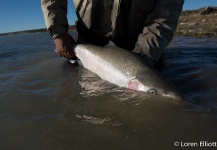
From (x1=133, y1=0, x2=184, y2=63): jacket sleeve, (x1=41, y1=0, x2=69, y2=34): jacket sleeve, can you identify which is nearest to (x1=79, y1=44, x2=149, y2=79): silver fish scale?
(x1=133, y1=0, x2=184, y2=63): jacket sleeve

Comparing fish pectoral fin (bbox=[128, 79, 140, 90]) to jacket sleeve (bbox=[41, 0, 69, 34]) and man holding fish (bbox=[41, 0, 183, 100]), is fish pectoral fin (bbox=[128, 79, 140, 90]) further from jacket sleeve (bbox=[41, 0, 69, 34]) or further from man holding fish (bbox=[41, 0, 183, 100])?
jacket sleeve (bbox=[41, 0, 69, 34])

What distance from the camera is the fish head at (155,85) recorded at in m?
3.28

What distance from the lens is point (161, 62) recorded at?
5129 mm

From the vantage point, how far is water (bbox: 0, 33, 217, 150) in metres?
2.41

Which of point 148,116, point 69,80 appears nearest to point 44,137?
point 148,116

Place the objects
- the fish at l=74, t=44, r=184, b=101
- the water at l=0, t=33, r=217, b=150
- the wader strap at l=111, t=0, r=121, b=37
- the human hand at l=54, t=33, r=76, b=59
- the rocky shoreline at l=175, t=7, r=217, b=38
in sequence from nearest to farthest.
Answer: the water at l=0, t=33, r=217, b=150 → the fish at l=74, t=44, r=184, b=101 → the wader strap at l=111, t=0, r=121, b=37 → the human hand at l=54, t=33, r=76, b=59 → the rocky shoreline at l=175, t=7, r=217, b=38

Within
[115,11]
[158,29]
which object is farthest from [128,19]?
[158,29]

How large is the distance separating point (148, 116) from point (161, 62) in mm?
2390

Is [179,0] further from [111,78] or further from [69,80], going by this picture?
[69,80]

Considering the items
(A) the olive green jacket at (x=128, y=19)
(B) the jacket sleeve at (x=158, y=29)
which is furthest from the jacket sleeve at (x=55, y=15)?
(B) the jacket sleeve at (x=158, y=29)

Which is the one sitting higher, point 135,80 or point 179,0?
point 179,0

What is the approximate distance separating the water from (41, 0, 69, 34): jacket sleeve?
0.95 m

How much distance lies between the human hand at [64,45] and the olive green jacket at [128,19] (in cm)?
12

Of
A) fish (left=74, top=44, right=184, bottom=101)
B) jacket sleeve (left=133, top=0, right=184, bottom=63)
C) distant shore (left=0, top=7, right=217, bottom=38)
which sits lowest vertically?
distant shore (left=0, top=7, right=217, bottom=38)
